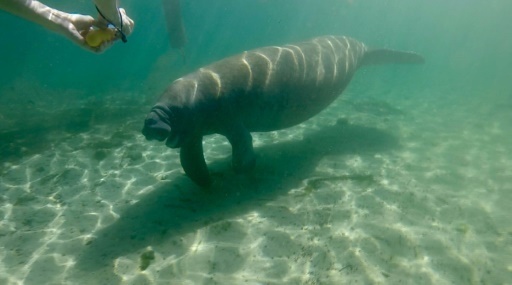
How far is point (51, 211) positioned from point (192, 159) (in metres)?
2.86

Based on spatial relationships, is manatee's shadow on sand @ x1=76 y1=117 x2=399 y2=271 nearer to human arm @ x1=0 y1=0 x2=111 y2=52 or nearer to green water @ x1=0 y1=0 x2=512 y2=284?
green water @ x1=0 y1=0 x2=512 y2=284

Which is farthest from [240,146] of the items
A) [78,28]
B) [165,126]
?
[78,28]

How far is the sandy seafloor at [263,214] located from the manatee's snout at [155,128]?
1.50m

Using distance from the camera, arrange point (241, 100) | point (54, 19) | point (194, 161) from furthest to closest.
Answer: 1. point (241, 100)
2. point (194, 161)
3. point (54, 19)

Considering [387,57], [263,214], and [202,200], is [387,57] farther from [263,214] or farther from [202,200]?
[202,200]

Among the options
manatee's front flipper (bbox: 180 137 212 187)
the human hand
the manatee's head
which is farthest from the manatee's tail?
the human hand

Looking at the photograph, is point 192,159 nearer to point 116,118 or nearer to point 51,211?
point 51,211

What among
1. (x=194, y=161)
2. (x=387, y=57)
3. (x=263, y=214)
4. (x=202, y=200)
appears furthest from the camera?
(x=387, y=57)

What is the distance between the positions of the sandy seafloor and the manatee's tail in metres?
3.89

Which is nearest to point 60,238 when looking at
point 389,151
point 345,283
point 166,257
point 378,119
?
point 166,257

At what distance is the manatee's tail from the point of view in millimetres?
12615

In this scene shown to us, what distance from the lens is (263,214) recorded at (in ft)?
19.9

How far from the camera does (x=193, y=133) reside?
21.3 feet

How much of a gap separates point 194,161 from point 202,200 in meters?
0.81
